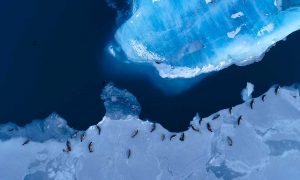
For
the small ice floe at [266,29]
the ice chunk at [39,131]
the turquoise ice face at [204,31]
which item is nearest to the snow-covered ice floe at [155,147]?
the ice chunk at [39,131]

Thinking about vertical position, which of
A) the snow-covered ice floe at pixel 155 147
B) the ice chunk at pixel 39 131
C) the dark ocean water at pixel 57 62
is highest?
the dark ocean water at pixel 57 62

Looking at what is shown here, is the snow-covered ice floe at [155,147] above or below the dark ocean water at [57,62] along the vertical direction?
below

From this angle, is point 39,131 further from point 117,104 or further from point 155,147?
point 155,147

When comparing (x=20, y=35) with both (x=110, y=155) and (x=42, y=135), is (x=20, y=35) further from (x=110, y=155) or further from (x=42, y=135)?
(x=110, y=155)

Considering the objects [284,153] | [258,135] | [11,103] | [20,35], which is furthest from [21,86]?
[284,153]

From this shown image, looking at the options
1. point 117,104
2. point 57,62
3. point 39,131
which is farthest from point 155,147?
point 57,62

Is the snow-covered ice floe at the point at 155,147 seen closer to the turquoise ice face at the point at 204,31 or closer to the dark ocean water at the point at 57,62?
the dark ocean water at the point at 57,62

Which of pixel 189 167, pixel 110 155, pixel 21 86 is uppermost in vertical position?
pixel 21 86
